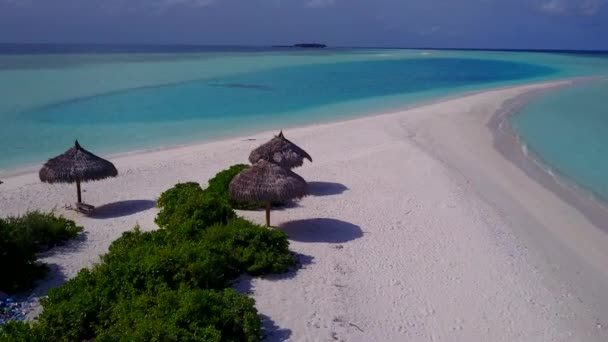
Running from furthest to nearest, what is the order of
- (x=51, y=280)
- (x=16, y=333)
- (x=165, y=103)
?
(x=165, y=103) < (x=51, y=280) < (x=16, y=333)

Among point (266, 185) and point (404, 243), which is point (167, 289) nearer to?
point (266, 185)

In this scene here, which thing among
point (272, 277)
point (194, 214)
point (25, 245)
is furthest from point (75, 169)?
point (272, 277)

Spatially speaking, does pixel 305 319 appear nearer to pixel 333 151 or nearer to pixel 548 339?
pixel 548 339

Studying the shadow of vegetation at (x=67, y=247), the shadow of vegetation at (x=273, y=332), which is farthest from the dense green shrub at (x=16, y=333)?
the shadow of vegetation at (x=67, y=247)

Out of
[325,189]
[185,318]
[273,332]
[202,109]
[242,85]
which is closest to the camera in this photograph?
[185,318]

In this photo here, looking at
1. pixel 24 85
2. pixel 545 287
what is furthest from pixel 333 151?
pixel 24 85

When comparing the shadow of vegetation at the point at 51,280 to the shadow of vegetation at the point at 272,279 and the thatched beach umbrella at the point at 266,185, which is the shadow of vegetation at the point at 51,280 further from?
the thatched beach umbrella at the point at 266,185
